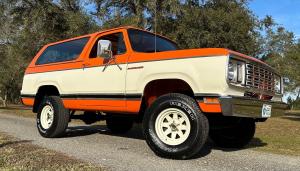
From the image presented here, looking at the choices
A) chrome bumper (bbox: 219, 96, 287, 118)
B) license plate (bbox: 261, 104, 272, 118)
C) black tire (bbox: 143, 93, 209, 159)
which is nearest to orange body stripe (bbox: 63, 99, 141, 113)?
black tire (bbox: 143, 93, 209, 159)

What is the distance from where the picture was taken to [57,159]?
6645 millimetres

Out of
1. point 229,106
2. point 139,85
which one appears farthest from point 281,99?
point 139,85

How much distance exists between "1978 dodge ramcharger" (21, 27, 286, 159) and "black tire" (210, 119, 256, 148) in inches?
0.7

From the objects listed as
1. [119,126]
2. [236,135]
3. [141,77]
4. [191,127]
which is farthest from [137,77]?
[119,126]

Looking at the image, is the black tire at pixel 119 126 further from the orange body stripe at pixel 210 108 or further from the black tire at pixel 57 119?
the orange body stripe at pixel 210 108

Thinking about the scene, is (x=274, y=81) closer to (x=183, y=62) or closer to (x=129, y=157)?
(x=183, y=62)

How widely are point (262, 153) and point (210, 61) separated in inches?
93.6

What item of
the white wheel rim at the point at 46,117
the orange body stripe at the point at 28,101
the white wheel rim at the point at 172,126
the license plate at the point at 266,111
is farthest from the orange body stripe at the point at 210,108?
the orange body stripe at the point at 28,101

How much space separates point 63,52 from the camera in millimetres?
9797

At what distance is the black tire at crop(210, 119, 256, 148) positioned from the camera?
8367 millimetres

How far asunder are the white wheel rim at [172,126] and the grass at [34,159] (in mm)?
1372

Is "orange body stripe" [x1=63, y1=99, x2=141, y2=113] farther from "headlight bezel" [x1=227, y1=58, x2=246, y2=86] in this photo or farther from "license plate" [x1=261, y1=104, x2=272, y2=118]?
"license plate" [x1=261, y1=104, x2=272, y2=118]

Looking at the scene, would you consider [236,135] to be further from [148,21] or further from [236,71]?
[148,21]

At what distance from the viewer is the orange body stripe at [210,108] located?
6.48 meters
